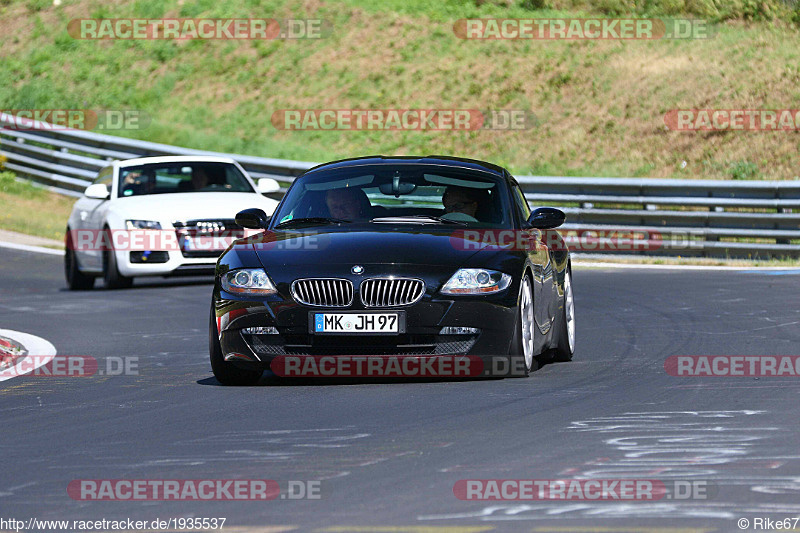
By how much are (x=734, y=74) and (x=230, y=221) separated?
1580cm

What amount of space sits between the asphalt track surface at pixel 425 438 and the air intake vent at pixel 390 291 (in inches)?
20.4

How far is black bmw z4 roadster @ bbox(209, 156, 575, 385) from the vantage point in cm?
919

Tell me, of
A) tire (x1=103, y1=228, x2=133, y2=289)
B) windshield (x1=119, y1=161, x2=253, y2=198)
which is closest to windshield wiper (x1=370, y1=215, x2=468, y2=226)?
tire (x1=103, y1=228, x2=133, y2=289)

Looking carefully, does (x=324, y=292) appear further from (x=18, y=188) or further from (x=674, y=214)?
(x=18, y=188)

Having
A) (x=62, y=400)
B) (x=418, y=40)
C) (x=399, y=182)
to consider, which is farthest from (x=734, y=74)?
(x=62, y=400)

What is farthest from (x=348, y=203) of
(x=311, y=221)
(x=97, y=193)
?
(x=97, y=193)

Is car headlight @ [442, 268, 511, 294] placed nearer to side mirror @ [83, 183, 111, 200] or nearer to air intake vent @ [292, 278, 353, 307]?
air intake vent @ [292, 278, 353, 307]

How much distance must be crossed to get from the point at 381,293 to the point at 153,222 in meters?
9.58

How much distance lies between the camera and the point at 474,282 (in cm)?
930

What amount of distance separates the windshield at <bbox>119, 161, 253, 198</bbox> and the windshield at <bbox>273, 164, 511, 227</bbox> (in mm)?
8875

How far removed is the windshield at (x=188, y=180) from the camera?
766 inches

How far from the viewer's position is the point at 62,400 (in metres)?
9.22

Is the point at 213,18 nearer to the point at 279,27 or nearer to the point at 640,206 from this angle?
the point at 279,27

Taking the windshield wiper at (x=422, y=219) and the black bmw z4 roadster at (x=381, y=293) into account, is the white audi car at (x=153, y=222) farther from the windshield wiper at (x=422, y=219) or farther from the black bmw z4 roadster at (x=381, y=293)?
the windshield wiper at (x=422, y=219)
